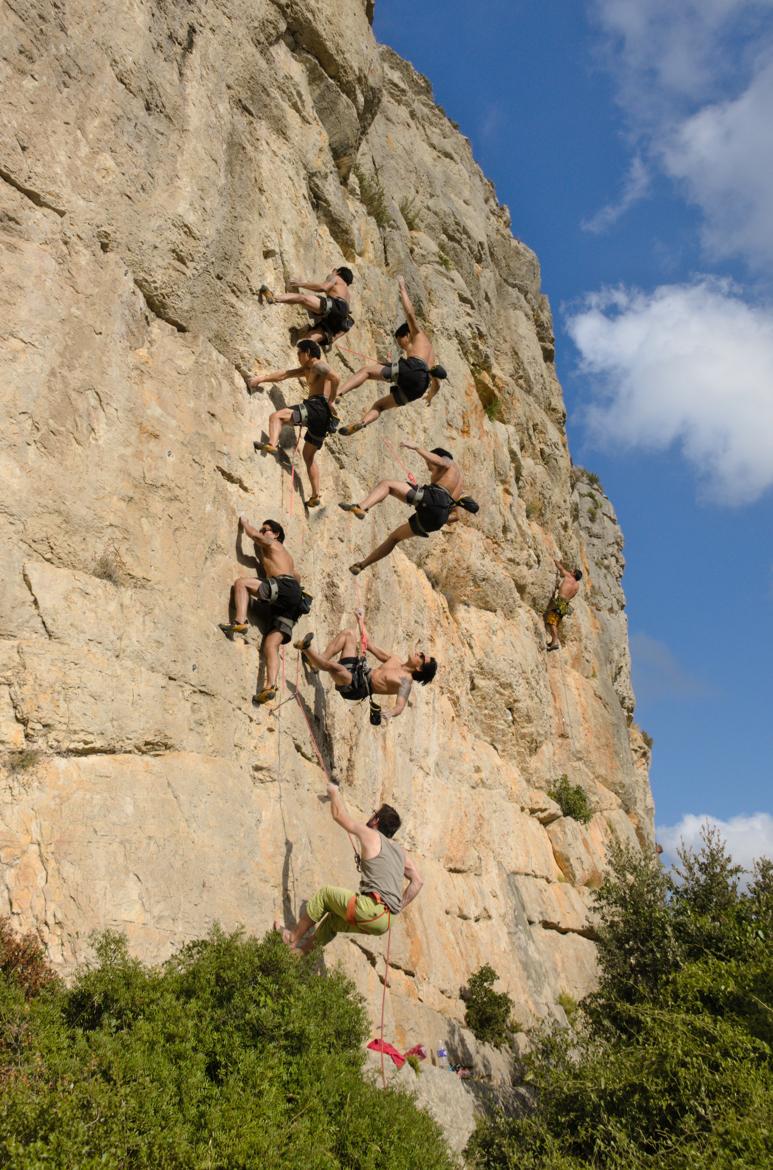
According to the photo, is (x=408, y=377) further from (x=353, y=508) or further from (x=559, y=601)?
(x=559, y=601)

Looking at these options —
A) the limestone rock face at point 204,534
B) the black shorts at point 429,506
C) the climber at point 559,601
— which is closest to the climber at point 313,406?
the limestone rock face at point 204,534

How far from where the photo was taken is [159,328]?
8.95 meters

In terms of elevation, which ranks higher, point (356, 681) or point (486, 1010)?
point (356, 681)

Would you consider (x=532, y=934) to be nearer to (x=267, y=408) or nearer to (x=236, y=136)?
(x=267, y=408)

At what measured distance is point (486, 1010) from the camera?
39.2ft

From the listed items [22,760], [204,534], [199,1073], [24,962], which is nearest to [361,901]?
[199,1073]

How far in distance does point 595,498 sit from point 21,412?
110 ft

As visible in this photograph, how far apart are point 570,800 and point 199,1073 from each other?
16.5 m

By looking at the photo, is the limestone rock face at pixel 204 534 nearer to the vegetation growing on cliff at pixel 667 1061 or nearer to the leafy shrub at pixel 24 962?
the leafy shrub at pixel 24 962

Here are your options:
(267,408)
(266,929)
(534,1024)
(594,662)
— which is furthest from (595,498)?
(266,929)

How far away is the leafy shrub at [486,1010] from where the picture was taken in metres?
11.8

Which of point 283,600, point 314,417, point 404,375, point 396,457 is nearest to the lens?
point 283,600

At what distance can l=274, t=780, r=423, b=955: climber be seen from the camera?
7895 mm

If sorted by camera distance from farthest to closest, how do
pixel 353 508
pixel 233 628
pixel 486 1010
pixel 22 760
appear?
pixel 486 1010
pixel 353 508
pixel 233 628
pixel 22 760
